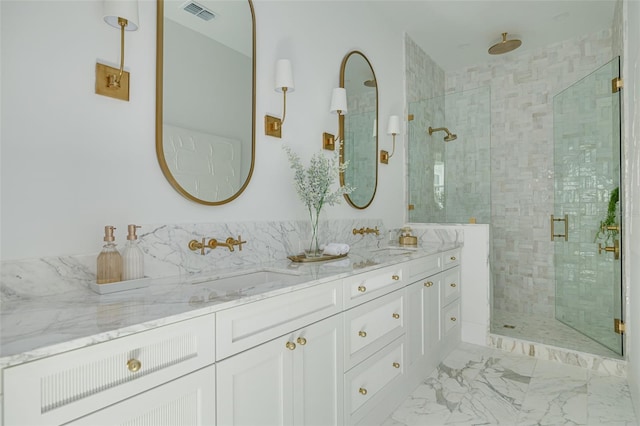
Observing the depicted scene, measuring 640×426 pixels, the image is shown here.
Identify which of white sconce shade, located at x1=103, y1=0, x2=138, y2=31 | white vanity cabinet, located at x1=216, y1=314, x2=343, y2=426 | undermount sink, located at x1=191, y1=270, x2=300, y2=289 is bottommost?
white vanity cabinet, located at x1=216, y1=314, x2=343, y2=426

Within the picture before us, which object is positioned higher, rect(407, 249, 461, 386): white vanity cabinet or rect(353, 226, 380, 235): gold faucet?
rect(353, 226, 380, 235): gold faucet

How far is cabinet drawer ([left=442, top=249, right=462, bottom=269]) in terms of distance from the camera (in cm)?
272

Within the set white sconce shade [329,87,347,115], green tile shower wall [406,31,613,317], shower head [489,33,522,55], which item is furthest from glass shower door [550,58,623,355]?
white sconce shade [329,87,347,115]

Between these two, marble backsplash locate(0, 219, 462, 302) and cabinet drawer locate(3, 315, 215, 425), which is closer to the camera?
cabinet drawer locate(3, 315, 215, 425)

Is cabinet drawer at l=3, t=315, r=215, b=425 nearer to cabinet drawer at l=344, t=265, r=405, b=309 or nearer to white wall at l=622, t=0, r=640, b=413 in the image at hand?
cabinet drawer at l=344, t=265, r=405, b=309

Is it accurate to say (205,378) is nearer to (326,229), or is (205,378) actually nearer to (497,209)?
(326,229)

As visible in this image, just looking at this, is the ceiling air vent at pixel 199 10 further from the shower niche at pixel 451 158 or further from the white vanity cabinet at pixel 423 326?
the shower niche at pixel 451 158

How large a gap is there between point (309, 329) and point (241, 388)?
0.35 meters

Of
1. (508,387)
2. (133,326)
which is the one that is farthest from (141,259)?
(508,387)

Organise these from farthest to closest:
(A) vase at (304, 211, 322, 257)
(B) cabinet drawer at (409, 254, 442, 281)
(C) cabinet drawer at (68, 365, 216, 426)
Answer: (B) cabinet drawer at (409, 254, 442, 281) → (A) vase at (304, 211, 322, 257) → (C) cabinet drawer at (68, 365, 216, 426)

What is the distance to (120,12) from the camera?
1288 millimetres

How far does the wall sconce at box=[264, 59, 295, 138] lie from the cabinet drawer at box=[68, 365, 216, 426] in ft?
4.44

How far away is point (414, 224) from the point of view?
3342 mm

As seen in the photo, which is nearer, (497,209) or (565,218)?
(565,218)
